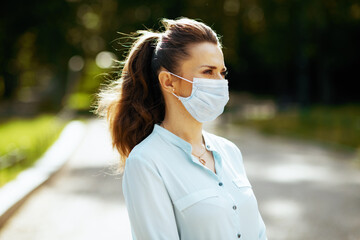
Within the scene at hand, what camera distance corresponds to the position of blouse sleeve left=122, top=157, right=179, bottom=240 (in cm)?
206

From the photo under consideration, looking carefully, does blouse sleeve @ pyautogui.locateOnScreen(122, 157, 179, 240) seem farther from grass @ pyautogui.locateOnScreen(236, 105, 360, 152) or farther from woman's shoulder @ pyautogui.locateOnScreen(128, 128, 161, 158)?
grass @ pyautogui.locateOnScreen(236, 105, 360, 152)

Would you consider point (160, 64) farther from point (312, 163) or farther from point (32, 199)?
point (312, 163)

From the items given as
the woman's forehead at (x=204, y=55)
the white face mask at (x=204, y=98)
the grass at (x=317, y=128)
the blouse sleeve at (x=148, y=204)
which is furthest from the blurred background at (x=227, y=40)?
the blouse sleeve at (x=148, y=204)

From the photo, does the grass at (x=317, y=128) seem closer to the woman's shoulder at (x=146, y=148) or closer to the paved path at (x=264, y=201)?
the paved path at (x=264, y=201)

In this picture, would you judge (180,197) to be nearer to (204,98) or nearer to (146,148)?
(146,148)

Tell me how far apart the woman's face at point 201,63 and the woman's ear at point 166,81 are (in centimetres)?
3

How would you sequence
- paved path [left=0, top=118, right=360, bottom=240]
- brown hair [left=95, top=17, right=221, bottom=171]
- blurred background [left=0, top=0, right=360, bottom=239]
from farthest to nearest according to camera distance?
blurred background [left=0, top=0, right=360, bottom=239]
paved path [left=0, top=118, right=360, bottom=240]
brown hair [left=95, top=17, right=221, bottom=171]

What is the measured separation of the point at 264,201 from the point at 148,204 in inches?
246

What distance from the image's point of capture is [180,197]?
84.8 inches

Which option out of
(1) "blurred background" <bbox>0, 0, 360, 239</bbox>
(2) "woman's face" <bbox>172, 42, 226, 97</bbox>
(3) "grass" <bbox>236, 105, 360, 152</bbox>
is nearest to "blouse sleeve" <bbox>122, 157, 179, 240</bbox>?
(2) "woman's face" <bbox>172, 42, 226, 97</bbox>

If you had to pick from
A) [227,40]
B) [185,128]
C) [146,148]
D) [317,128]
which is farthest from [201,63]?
[227,40]

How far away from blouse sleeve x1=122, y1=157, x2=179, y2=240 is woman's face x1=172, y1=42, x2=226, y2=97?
0.52 metres

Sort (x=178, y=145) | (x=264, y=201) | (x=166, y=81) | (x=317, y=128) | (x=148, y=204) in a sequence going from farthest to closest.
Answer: (x=317, y=128), (x=264, y=201), (x=166, y=81), (x=178, y=145), (x=148, y=204)

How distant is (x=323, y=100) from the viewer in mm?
36969
